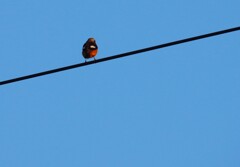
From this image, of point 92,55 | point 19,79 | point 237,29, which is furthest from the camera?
point 92,55

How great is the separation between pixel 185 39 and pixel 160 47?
0.37 meters

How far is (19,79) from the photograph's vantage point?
1136 cm

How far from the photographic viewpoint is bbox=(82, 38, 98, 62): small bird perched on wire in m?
18.3

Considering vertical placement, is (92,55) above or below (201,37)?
above

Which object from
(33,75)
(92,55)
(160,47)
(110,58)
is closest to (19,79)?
(33,75)

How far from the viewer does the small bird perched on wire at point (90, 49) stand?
720 inches

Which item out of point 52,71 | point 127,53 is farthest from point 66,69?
point 127,53

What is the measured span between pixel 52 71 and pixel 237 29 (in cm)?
271

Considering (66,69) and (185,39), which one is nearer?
(185,39)

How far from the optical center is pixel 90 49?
60.0 feet

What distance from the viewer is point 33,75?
37.4 feet

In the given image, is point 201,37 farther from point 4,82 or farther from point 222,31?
point 4,82

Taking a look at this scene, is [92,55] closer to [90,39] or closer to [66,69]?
[90,39]

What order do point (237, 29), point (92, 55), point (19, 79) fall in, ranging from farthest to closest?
point (92, 55), point (19, 79), point (237, 29)
